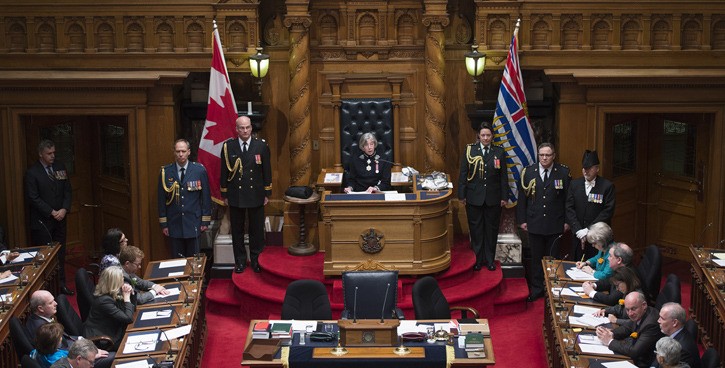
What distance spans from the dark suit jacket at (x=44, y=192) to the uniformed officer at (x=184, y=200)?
1.26 m

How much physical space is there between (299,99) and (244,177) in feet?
4.13

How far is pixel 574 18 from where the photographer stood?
45.4ft

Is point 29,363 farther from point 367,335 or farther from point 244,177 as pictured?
point 244,177

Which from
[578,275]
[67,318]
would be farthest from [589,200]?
[67,318]

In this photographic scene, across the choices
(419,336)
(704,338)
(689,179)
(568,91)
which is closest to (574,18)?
(568,91)

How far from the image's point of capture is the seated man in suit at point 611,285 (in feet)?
35.3

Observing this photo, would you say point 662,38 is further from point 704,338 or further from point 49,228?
point 49,228

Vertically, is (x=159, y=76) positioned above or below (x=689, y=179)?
above

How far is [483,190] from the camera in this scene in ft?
43.6

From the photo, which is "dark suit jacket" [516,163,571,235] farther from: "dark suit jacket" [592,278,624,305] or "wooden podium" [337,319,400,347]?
"wooden podium" [337,319,400,347]

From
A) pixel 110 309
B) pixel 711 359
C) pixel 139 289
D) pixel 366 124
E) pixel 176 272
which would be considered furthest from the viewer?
pixel 366 124

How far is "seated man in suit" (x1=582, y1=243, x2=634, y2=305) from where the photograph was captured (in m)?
10.8

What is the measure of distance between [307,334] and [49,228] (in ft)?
15.3

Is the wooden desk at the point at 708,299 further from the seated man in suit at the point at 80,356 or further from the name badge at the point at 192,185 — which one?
the seated man in suit at the point at 80,356
